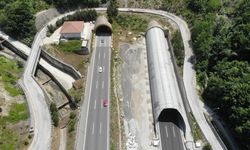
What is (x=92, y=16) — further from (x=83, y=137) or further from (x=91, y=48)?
(x=83, y=137)

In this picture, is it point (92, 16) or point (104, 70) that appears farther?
point (92, 16)

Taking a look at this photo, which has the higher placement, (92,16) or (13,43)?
(92,16)

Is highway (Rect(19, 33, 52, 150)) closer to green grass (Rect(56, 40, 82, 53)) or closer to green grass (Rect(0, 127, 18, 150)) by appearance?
green grass (Rect(0, 127, 18, 150))

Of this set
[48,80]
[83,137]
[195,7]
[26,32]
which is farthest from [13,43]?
[195,7]

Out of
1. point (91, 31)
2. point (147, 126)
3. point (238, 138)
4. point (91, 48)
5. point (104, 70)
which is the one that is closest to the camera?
point (238, 138)

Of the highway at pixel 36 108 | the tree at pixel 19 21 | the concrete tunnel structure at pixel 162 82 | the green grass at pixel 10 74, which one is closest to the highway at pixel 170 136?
the concrete tunnel structure at pixel 162 82

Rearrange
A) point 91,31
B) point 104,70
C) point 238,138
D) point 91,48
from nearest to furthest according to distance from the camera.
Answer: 1. point 238,138
2. point 104,70
3. point 91,48
4. point 91,31

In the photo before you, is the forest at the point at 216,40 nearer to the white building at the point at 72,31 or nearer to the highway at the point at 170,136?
the white building at the point at 72,31

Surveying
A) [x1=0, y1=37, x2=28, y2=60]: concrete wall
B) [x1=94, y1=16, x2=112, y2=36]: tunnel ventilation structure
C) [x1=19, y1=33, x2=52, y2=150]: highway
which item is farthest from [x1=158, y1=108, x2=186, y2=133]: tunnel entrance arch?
[x1=0, y1=37, x2=28, y2=60]: concrete wall
